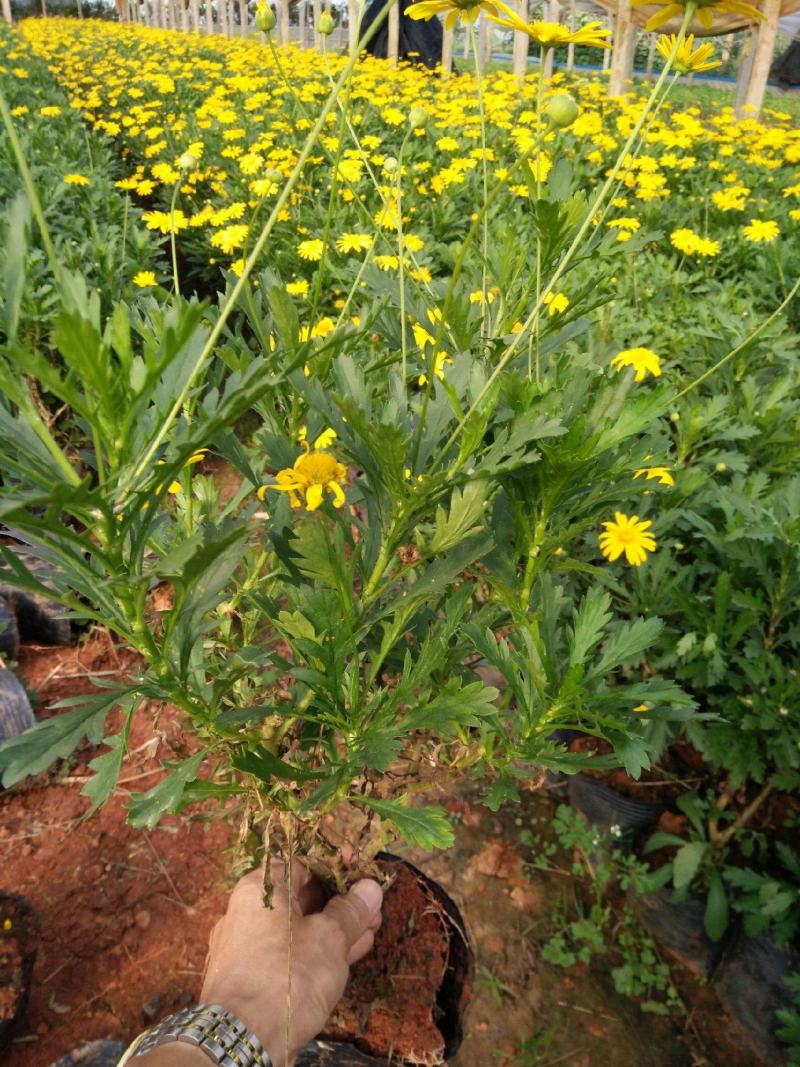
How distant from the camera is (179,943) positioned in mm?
1539

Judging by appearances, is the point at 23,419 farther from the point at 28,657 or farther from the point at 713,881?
the point at 28,657

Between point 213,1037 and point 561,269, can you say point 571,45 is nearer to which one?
point 561,269

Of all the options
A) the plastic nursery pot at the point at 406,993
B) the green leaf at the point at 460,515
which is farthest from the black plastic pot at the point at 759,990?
the green leaf at the point at 460,515

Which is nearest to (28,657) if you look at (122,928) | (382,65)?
(122,928)

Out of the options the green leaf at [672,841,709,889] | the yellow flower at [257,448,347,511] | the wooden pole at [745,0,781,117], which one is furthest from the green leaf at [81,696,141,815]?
the wooden pole at [745,0,781,117]

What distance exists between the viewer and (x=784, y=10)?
5922mm

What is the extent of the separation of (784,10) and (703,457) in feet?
20.3

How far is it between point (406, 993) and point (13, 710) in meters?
1.12

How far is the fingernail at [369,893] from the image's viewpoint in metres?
1.10

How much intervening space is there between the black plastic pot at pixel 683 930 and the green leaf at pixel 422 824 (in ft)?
4.02

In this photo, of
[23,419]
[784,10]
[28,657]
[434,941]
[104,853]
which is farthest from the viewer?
[784,10]

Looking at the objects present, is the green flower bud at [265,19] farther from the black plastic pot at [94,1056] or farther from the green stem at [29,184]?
the black plastic pot at [94,1056]

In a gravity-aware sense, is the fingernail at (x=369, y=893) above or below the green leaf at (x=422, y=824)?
below

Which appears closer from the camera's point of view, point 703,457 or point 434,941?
point 434,941
